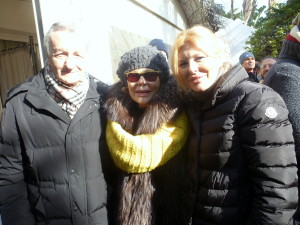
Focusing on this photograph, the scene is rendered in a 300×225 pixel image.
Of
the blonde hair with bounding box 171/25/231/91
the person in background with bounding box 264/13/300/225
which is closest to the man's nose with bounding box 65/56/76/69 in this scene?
the blonde hair with bounding box 171/25/231/91

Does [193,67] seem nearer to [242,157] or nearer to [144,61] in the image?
[144,61]

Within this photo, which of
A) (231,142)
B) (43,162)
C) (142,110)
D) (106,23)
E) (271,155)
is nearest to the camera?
(271,155)

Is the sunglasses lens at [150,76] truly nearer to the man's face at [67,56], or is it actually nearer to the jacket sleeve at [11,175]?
the man's face at [67,56]

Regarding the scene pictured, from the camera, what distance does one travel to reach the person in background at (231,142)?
1194 mm

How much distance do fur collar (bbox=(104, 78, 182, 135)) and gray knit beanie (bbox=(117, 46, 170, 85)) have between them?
0.09 meters

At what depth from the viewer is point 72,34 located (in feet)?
5.28

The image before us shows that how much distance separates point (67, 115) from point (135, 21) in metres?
3.14

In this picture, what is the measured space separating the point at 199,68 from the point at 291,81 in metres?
0.56

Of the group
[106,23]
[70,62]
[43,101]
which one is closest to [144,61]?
[70,62]

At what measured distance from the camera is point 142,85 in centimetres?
175

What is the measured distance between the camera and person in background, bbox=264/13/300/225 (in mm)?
1441

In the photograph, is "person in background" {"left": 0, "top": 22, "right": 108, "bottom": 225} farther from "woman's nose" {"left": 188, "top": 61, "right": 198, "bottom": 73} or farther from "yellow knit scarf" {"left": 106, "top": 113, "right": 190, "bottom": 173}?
"woman's nose" {"left": 188, "top": 61, "right": 198, "bottom": 73}

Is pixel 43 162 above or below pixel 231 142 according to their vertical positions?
below

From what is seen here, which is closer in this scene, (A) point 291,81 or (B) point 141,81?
(A) point 291,81
